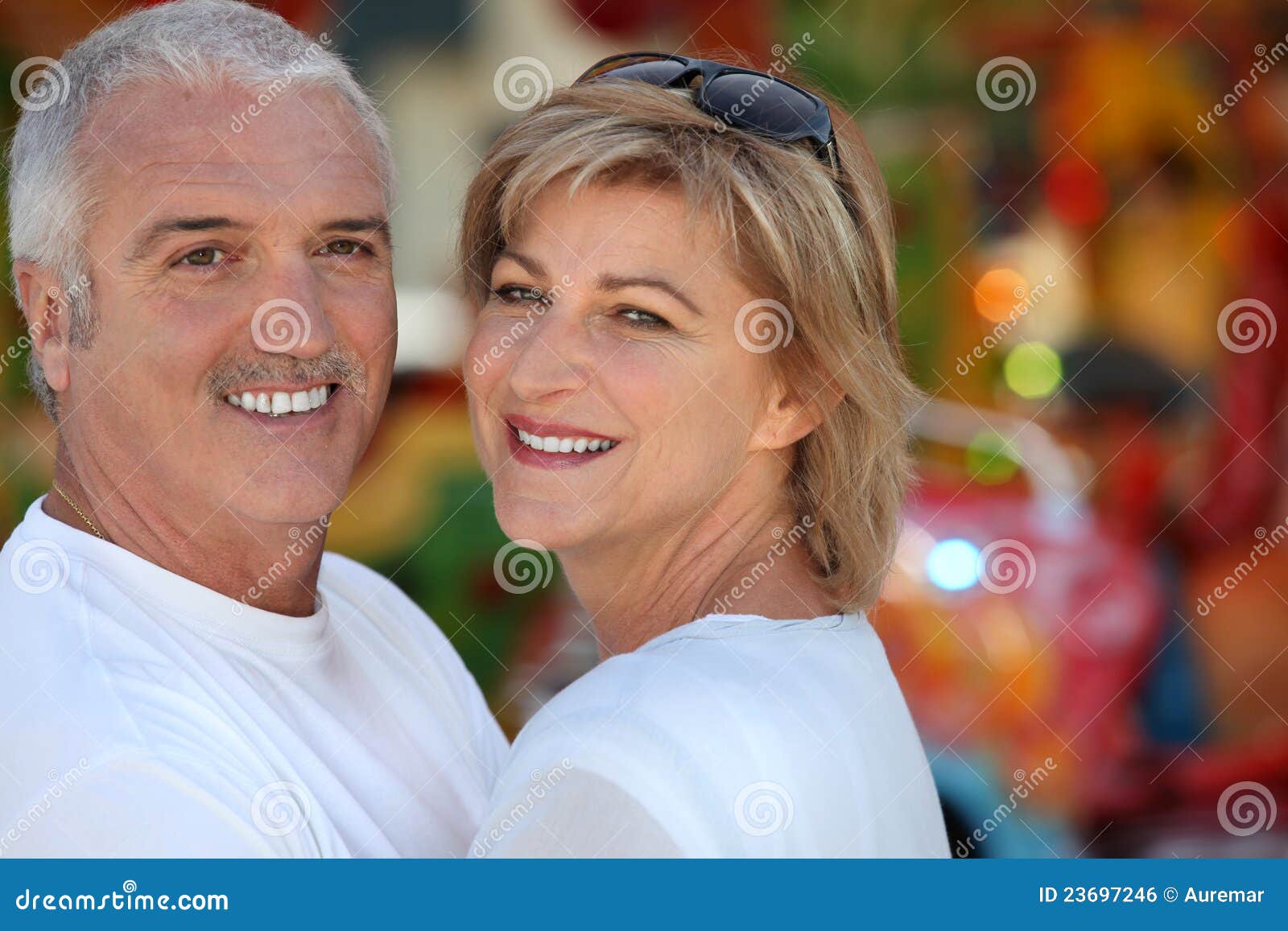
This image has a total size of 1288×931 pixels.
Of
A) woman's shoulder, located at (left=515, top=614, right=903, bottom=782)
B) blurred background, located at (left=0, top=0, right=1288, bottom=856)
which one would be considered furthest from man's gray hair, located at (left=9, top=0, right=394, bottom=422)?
blurred background, located at (left=0, top=0, right=1288, bottom=856)

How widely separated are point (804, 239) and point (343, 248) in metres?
0.77

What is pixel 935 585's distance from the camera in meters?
3.62

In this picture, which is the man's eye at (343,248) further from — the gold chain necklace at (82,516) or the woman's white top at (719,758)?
the woman's white top at (719,758)

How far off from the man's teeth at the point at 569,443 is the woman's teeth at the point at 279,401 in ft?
1.26

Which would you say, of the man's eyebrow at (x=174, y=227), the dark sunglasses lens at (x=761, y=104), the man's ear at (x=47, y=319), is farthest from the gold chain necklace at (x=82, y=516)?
the dark sunglasses lens at (x=761, y=104)

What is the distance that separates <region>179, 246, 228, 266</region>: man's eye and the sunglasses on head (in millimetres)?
686

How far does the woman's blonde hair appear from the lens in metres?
1.92

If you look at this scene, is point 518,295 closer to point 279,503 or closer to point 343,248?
point 343,248

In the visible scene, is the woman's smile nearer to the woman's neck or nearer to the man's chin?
the woman's neck

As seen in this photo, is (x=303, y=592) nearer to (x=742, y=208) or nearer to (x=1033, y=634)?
(x=742, y=208)

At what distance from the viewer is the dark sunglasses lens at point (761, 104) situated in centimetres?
196

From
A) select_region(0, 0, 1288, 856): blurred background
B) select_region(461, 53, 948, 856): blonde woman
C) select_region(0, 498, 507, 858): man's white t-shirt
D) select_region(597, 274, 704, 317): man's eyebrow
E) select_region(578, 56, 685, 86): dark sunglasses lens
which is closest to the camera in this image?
select_region(0, 498, 507, 858): man's white t-shirt

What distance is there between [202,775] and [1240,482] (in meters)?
4.49

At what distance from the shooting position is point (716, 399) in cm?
201
